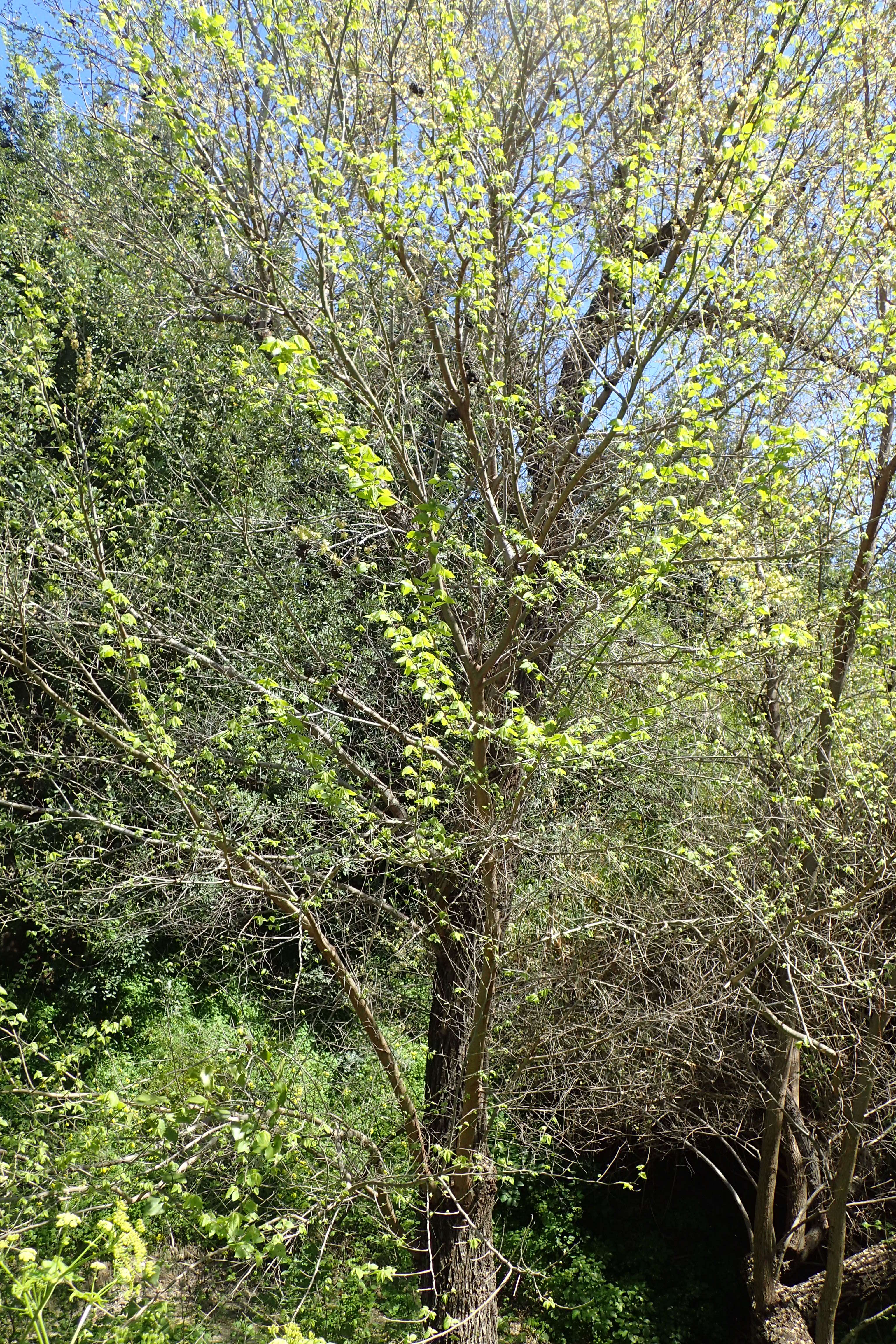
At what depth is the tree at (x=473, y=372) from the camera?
355 centimetres

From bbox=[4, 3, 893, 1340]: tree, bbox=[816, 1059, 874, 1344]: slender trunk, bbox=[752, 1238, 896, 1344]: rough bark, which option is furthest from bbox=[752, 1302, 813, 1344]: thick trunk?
bbox=[4, 3, 893, 1340]: tree

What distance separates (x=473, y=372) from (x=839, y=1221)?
508cm

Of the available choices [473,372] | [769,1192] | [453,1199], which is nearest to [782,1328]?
[769,1192]

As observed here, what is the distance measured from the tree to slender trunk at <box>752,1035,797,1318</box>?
1894 mm

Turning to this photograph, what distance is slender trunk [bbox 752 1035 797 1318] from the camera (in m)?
5.67

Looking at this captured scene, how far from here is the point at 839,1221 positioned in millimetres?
4906

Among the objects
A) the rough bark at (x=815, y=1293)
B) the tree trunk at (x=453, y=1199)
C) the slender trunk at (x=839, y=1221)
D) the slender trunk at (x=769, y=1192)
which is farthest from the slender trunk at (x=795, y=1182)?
the tree trunk at (x=453, y=1199)

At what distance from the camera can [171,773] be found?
346 centimetres

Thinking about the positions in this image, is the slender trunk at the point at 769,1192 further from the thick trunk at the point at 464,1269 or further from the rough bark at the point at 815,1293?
the thick trunk at the point at 464,1269

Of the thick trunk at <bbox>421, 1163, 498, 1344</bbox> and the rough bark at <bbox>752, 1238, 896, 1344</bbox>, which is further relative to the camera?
the rough bark at <bbox>752, 1238, 896, 1344</bbox>

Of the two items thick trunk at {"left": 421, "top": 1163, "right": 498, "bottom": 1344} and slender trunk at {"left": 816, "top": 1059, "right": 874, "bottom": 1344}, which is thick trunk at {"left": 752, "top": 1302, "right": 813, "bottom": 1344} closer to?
slender trunk at {"left": 816, "top": 1059, "right": 874, "bottom": 1344}

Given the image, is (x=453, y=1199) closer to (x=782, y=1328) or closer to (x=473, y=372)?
(x=782, y=1328)

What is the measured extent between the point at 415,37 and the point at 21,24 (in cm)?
212

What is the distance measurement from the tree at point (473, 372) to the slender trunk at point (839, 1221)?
72.7 inches
